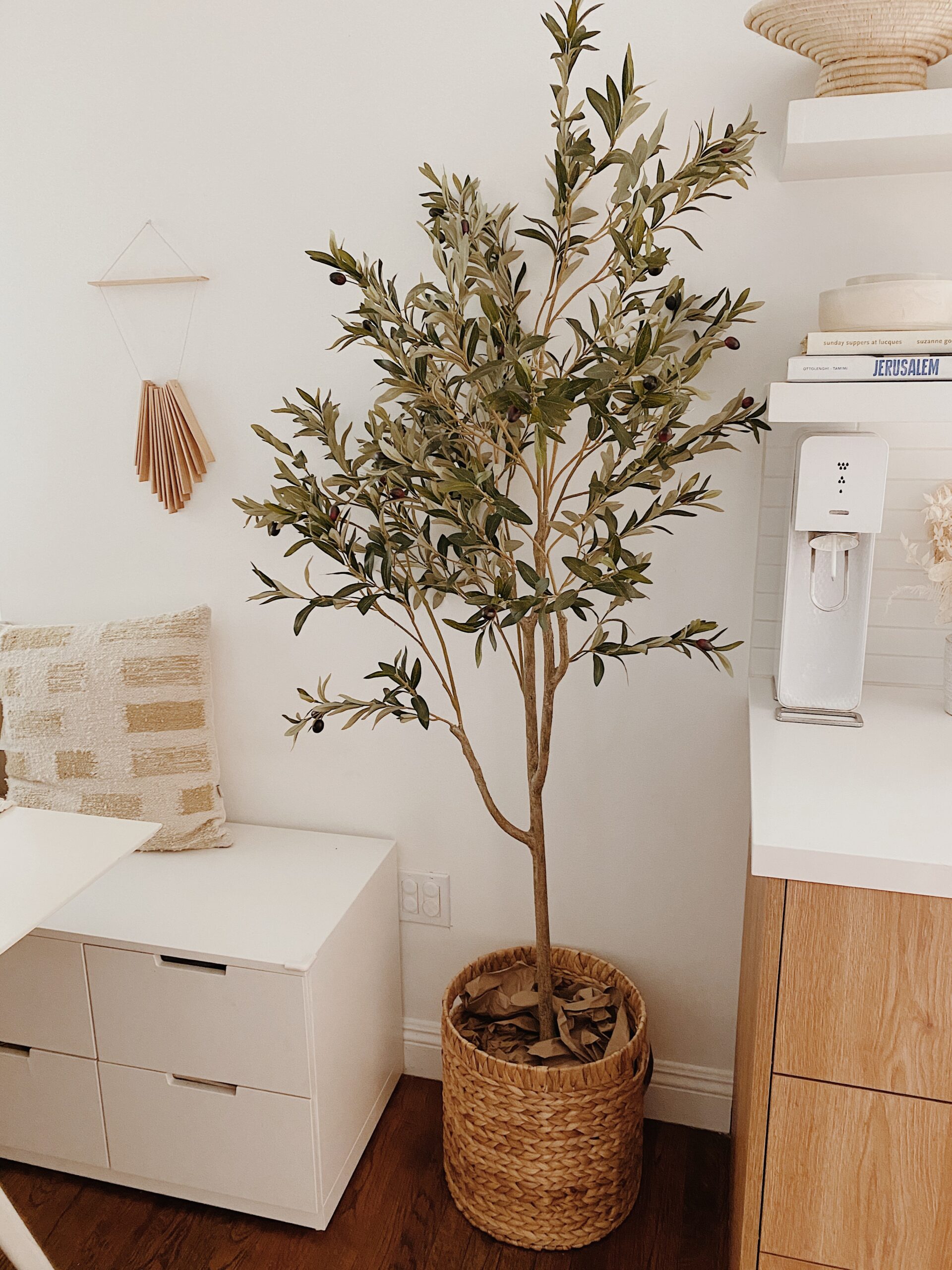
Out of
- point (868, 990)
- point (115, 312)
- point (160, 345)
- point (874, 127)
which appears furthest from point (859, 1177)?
point (115, 312)

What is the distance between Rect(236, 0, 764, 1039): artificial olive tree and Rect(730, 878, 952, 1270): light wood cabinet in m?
0.49

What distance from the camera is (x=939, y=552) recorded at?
1.51 m

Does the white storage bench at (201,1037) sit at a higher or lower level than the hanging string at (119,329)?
lower

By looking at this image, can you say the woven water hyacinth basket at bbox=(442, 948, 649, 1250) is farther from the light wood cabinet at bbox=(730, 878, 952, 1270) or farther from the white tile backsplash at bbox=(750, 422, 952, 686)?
the white tile backsplash at bbox=(750, 422, 952, 686)

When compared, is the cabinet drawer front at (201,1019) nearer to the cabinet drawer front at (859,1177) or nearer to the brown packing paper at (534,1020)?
the brown packing paper at (534,1020)

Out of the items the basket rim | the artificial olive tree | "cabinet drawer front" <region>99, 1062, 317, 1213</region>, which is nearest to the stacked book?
the artificial olive tree

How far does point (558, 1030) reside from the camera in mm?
1729

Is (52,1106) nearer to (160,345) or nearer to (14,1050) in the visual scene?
(14,1050)

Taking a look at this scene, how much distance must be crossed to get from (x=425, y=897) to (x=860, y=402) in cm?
129

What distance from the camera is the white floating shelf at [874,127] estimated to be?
1311mm

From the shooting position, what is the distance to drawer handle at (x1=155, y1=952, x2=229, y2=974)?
1.67 metres

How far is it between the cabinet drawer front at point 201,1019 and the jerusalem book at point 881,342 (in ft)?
4.21

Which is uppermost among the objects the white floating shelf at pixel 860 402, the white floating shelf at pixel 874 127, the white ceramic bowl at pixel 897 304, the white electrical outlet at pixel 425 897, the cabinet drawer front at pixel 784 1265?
the white floating shelf at pixel 874 127

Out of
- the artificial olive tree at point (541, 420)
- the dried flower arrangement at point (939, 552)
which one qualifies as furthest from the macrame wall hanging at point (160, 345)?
the dried flower arrangement at point (939, 552)
